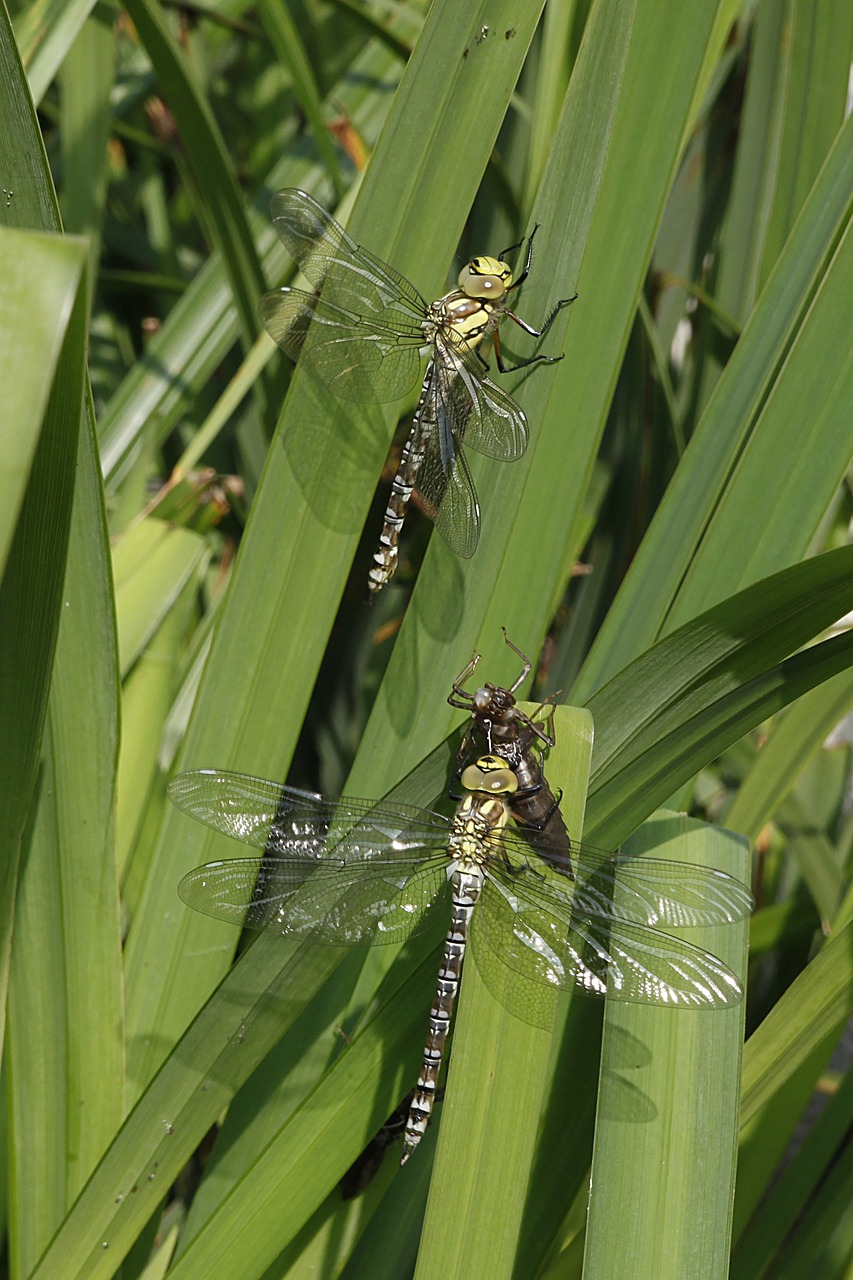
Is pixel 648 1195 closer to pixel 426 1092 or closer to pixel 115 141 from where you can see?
pixel 426 1092

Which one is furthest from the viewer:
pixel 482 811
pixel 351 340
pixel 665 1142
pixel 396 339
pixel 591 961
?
pixel 396 339

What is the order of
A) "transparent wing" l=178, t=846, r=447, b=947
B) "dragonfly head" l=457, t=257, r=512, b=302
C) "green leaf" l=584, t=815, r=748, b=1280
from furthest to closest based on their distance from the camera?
1. "dragonfly head" l=457, t=257, r=512, b=302
2. "transparent wing" l=178, t=846, r=447, b=947
3. "green leaf" l=584, t=815, r=748, b=1280

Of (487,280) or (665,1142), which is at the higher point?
(487,280)

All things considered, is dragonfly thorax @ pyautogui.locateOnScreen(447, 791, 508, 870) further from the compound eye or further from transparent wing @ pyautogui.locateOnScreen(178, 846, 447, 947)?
the compound eye

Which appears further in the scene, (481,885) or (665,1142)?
(481,885)

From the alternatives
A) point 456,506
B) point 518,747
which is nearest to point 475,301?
point 456,506

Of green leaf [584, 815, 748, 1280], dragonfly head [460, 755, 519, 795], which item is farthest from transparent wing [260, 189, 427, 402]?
green leaf [584, 815, 748, 1280]

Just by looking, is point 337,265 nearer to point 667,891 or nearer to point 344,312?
point 344,312

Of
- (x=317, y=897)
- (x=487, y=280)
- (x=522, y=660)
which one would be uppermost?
(x=487, y=280)
